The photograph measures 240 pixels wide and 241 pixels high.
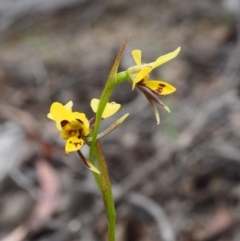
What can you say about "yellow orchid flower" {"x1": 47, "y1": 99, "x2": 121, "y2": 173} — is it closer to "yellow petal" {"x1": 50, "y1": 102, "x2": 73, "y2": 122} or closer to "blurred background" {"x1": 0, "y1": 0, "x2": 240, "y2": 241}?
"yellow petal" {"x1": 50, "y1": 102, "x2": 73, "y2": 122}

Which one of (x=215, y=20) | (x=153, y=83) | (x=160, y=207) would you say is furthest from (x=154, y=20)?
(x=153, y=83)

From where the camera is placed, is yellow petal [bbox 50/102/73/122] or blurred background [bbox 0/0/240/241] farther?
blurred background [bbox 0/0/240/241]

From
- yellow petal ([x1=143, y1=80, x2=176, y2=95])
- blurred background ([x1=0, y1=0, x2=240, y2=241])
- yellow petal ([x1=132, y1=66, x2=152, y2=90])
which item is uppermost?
yellow petal ([x1=132, y1=66, x2=152, y2=90])

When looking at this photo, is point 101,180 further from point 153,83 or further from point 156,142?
point 156,142

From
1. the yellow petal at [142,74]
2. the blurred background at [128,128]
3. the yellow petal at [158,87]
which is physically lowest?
the blurred background at [128,128]

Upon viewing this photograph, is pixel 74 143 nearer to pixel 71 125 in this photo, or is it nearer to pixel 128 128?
pixel 71 125

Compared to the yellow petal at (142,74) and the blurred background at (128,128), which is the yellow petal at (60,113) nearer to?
the yellow petal at (142,74)

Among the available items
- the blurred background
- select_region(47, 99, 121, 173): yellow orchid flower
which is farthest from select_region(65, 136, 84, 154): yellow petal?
the blurred background

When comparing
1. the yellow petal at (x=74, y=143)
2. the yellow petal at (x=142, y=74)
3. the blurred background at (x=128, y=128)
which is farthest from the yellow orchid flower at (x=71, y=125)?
the blurred background at (x=128, y=128)
